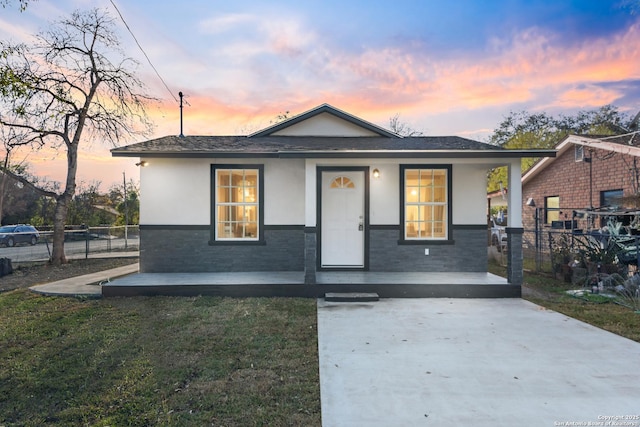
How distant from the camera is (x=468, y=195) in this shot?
789cm

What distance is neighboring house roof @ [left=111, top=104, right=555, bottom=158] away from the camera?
6.68m

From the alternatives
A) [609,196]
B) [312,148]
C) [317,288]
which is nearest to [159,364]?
[317,288]

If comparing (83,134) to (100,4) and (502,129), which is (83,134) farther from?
(502,129)

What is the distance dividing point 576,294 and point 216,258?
718 cm

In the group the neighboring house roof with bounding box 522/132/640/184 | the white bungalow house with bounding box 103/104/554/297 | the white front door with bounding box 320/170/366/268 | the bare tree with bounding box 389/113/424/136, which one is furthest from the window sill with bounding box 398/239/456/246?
the bare tree with bounding box 389/113/424/136

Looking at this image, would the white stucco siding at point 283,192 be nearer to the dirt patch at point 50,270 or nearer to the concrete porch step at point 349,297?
the concrete porch step at point 349,297

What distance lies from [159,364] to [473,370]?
10.3ft

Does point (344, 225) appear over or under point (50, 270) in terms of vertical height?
over

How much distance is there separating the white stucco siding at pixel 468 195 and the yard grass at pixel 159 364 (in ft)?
13.2

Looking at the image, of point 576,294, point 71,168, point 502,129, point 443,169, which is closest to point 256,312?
point 443,169

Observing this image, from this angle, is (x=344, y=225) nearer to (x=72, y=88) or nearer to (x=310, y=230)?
(x=310, y=230)

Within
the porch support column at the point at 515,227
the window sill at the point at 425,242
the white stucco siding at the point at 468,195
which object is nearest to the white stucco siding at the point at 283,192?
the window sill at the point at 425,242

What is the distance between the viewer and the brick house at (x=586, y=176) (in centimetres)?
1004

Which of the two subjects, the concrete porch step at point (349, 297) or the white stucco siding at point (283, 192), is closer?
the concrete porch step at point (349, 297)
